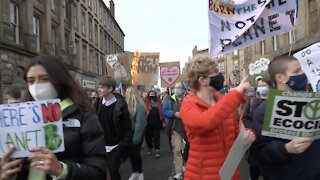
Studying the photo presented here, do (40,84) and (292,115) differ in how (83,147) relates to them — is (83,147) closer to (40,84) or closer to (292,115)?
(40,84)

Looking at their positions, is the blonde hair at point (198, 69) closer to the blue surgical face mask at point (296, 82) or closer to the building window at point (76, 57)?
the blue surgical face mask at point (296, 82)

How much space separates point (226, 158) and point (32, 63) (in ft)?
4.85

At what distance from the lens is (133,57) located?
1511 cm

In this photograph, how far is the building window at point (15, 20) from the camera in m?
22.7

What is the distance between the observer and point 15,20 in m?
23.2

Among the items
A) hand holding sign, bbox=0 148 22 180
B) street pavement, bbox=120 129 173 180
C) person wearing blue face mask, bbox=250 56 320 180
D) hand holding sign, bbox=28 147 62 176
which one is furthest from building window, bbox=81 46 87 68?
hand holding sign, bbox=28 147 62 176

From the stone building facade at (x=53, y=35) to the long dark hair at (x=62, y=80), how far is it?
5656mm

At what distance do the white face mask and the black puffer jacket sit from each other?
0.12 meters

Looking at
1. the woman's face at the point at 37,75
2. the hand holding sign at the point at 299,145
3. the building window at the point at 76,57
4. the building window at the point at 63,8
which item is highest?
the building window at the point at 63,8

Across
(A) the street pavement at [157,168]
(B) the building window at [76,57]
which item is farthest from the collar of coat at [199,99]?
(B) the building window at [76,57]

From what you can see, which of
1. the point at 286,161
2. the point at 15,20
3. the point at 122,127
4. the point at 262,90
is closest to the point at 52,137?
the point at 286,161

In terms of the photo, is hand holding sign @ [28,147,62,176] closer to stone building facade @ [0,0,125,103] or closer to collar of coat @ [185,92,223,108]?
collar of coat @ [185,92,223,108]

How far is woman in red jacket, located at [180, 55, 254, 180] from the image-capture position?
10.0ft

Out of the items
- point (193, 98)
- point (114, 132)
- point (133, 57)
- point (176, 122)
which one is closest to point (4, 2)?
point (133, 57)
